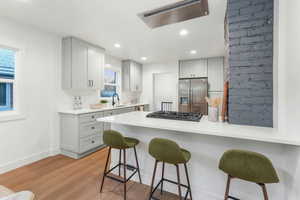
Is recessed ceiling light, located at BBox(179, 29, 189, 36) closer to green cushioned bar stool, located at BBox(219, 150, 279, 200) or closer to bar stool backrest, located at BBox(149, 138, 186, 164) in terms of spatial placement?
bar stool backrest, located at BBox(149, 138, 186, 164)

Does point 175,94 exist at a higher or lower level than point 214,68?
lower

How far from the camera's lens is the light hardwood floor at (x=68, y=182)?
182 centimetres

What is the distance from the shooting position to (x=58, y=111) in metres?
3.08

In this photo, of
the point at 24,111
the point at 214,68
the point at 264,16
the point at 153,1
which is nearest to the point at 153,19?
the point at 153,1

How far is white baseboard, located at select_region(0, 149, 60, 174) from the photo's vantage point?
2.33 meters

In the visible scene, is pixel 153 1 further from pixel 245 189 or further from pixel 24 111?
pixel 24 111

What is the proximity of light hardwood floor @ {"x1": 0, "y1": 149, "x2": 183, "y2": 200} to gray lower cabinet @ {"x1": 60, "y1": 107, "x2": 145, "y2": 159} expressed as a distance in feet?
0.85

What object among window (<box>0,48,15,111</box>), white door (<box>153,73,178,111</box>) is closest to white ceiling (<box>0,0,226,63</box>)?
window (<box>0,48,15,111</box>)

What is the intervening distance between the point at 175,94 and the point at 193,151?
3.81 meters

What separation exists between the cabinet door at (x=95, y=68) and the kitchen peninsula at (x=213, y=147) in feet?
6.75

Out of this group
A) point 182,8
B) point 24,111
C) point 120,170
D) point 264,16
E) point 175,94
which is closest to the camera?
point 264,16

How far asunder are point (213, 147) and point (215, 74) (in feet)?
11.8

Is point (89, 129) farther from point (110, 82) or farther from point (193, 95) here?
point (193, 95)

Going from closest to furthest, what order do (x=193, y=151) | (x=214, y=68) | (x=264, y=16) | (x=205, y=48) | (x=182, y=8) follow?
(x=264, y=16) < (x=182, y=8) < (x=193, y=151) < (x=205, y=48) < (x=214, y=68)
